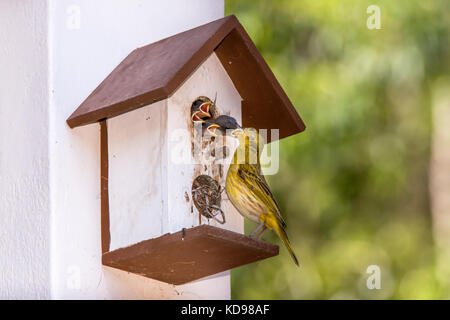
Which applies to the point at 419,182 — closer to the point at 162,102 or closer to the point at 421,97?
the point at 421,97

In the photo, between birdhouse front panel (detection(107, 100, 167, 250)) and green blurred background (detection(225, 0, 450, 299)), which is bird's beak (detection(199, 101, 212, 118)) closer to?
→ birdhouse front panel (detection(107, 100, 167, 250))

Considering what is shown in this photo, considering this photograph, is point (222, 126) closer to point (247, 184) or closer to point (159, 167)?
point (247, 184)

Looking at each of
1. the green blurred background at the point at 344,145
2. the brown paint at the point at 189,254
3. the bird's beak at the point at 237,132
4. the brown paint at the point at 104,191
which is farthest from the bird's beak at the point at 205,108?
the green blurred background at the point at 344,145

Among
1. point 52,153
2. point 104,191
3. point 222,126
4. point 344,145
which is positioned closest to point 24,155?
point 52,153

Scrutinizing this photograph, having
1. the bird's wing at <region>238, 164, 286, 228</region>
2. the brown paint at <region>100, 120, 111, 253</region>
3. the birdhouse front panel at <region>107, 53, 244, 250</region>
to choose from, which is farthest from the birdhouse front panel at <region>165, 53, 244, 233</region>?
the brown paint at <region>100, 120, 111, 253</region>

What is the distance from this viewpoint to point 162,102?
475 cm

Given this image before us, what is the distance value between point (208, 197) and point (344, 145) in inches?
171

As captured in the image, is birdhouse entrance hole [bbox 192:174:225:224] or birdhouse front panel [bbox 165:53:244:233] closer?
birdhouse front panel [bbox 165:53:244:233]

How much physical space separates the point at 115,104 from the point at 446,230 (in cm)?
622

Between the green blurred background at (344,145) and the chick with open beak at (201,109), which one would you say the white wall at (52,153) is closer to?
the chick with open beak at (201,109)

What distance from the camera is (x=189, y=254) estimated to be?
4.70 m

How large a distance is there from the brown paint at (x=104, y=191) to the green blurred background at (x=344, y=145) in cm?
374

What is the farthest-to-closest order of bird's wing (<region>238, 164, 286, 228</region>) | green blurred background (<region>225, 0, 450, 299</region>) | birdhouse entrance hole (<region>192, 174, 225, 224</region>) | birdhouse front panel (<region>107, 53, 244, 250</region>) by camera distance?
green blurred background (<region>225, 0, 450, 299</region>) → bird's wing (<region>238, 164, 286, 228</region>) → birdhouse entrance hole (<region>192, 174, 225, 224</region>) → birdhouse front panel (<region>107, 53, 244, 250</region>)

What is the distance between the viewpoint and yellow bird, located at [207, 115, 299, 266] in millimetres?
5004
